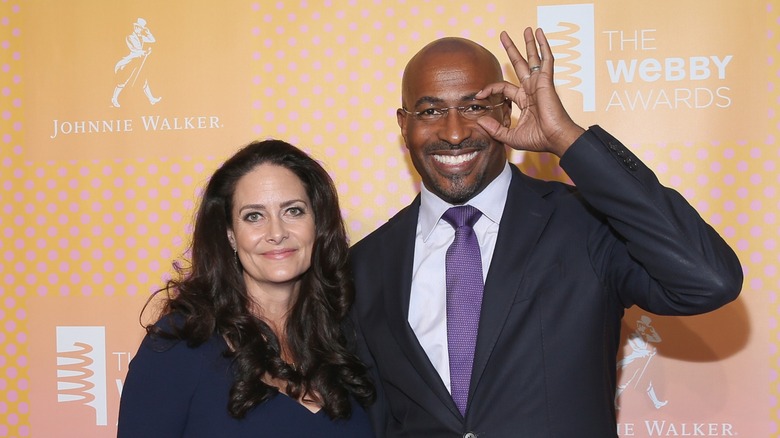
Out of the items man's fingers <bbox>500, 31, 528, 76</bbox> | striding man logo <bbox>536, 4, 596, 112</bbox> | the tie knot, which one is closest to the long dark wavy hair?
the tie knot

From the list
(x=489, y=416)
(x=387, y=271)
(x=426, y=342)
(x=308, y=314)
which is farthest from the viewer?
(x=308, y=314)

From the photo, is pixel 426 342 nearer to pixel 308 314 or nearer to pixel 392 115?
pixel 308 314

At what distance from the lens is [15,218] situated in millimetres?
2750

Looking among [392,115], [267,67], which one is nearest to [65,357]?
[267,67]

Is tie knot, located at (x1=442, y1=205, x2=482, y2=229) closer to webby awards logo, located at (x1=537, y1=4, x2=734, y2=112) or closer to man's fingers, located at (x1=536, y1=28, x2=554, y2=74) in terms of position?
A: man's fingers, located at (x1=536, y1=28, x2=554, y2=74)

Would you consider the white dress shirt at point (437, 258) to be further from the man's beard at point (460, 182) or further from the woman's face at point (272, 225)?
the woman's face at point (272, 225)

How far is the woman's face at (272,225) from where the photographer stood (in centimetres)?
204

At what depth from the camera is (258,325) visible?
2086 mm

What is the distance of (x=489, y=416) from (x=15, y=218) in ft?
6.33

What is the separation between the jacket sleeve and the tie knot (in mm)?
340

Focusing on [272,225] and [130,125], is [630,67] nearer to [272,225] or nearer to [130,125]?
[272,225]

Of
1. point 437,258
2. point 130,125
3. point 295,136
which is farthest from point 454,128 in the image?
point 130,125

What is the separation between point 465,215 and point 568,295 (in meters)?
0.33

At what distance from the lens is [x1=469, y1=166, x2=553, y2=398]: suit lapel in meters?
1.75
